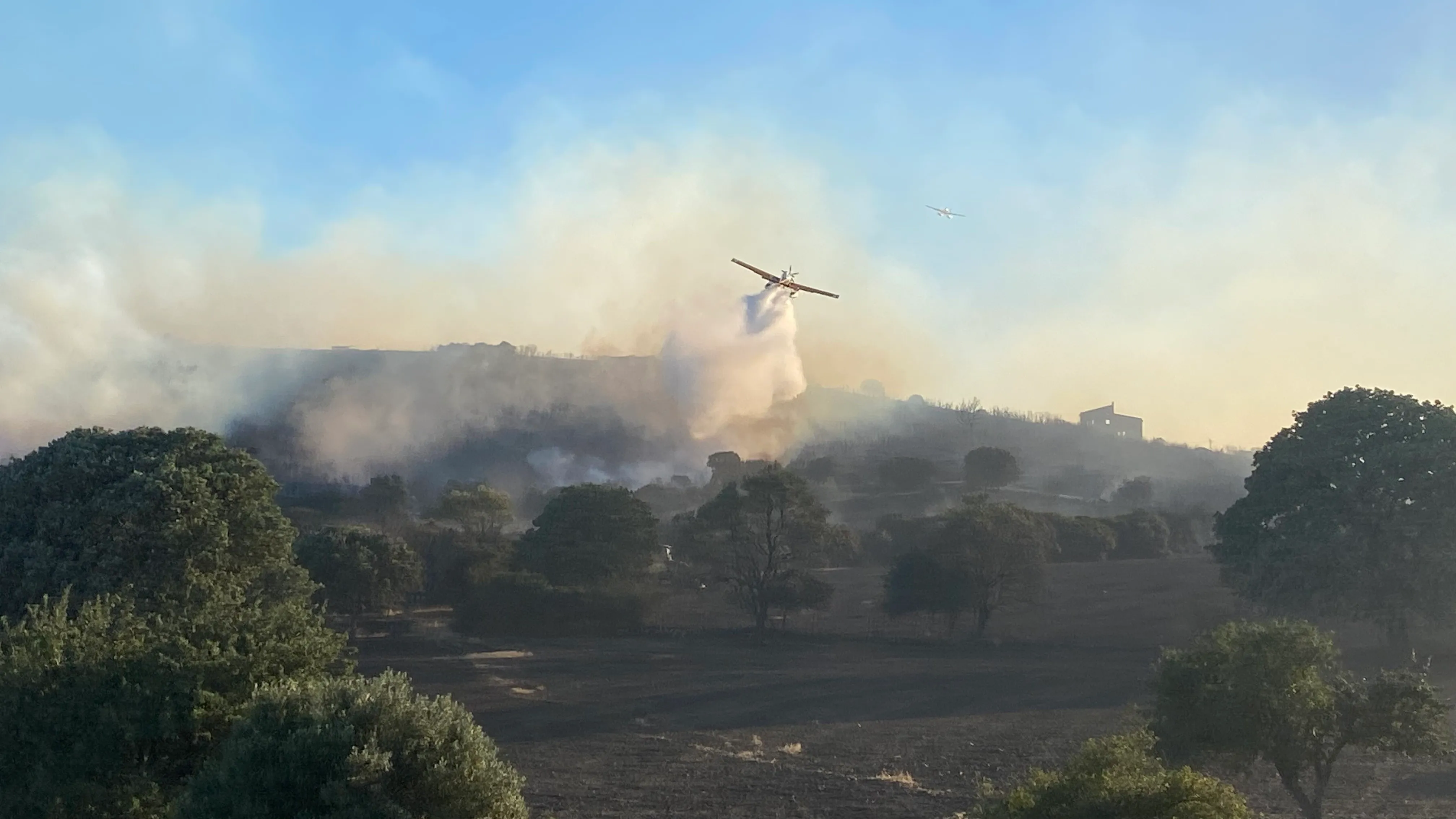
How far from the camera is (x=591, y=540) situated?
78.2 meters

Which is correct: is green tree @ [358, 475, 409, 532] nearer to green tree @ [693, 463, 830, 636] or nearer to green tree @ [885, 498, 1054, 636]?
green tree @ [693, 463, 830, 636]

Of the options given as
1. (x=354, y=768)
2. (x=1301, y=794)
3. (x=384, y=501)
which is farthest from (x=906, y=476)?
(x=354, y=768)

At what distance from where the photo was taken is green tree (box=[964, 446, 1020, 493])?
452 ft

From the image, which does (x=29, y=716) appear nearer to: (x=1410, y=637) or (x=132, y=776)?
(x=132, y=776)

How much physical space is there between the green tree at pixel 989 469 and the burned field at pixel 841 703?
176ft

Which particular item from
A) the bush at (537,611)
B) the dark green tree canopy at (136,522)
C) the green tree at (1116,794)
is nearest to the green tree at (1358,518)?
the bush at (537,611)

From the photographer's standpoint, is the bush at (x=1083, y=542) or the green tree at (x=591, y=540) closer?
the green tree at (x=591, y=540)

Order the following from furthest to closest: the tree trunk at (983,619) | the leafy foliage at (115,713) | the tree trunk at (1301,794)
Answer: the tree trunk at (983,619), the tree trunk at (1301,794), the leafy foliage at (115,713)

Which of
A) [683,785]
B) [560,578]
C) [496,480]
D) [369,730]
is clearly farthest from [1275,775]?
[496,480]

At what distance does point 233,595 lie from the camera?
104ft

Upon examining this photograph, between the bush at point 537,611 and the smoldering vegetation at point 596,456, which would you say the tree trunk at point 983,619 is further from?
the smoldering vegetation at point 596,456

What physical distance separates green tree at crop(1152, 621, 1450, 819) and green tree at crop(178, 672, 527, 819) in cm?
1481

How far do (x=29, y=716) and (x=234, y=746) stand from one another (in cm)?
589

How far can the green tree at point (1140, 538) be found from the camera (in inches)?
3807
